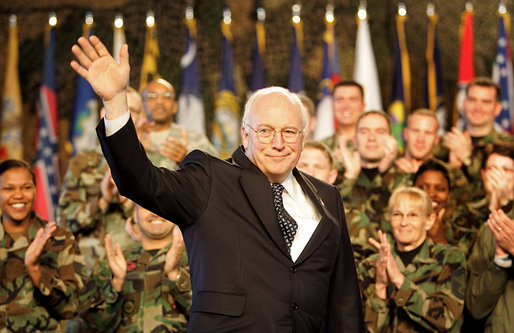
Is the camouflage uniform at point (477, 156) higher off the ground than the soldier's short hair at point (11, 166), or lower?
lower

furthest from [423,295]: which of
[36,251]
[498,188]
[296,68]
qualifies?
[296,68]

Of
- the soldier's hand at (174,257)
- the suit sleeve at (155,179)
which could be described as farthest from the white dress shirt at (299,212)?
the soldier's hand at (174,257)

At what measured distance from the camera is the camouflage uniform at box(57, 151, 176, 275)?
5074 millimetres

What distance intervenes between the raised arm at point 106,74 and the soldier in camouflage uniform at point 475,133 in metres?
3.84

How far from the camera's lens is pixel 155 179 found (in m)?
2.41

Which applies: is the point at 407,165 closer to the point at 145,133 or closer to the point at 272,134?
the point at 145,133

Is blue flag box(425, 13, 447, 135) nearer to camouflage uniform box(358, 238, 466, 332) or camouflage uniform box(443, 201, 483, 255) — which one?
camouflage uniform box(443, 201, 483, 255)

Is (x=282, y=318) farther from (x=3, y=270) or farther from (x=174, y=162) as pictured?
(x=174, y=162)

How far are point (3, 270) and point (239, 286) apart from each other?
2.31 m

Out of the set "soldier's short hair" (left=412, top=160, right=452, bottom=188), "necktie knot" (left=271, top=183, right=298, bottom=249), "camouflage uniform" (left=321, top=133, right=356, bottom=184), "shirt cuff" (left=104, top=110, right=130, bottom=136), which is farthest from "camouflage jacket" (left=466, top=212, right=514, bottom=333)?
"shirt cuff" (left=104, top=110, right=130, bottom=136)

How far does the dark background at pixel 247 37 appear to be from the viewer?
824 cm

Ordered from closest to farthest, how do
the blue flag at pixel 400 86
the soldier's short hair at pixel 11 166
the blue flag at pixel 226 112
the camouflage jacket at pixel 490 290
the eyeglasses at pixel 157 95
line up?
1. the camouflage jacket at pixel 490 290
2. the soldier's short hair at pixel 11 166
3. the eyeglasses at pixel 157 95
4. the blue flag at pixel 400 86
5. the blue flag at pixel 226 112

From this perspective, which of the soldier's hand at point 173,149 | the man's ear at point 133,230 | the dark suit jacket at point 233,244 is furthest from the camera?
the soldier's hand at point 173,149

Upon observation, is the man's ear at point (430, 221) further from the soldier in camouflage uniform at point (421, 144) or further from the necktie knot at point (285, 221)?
the necktie knot at point (285, 221)
